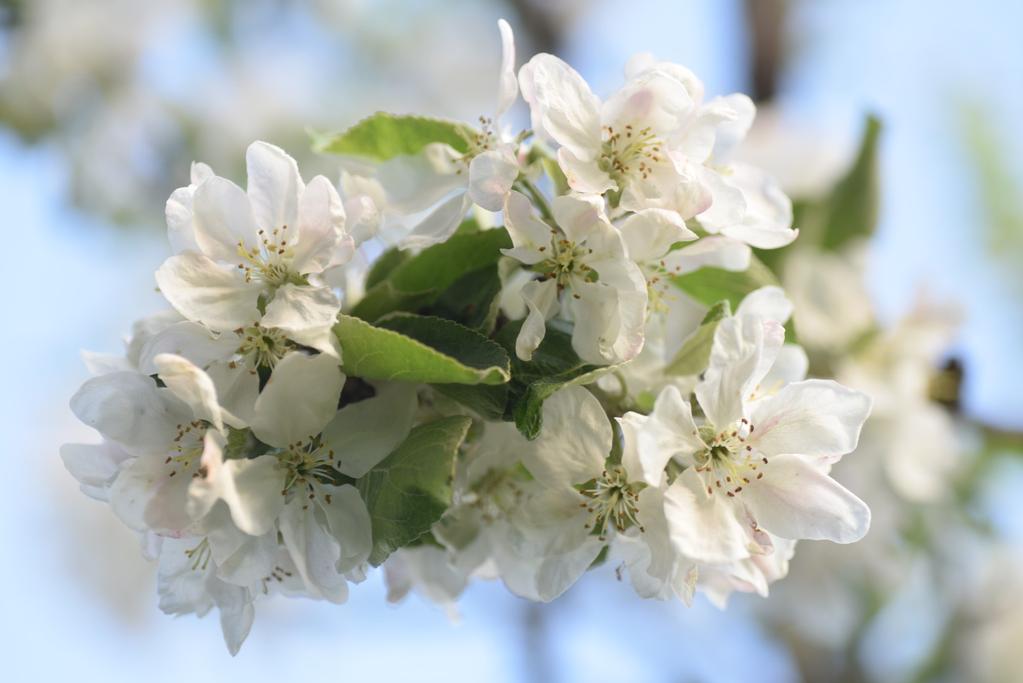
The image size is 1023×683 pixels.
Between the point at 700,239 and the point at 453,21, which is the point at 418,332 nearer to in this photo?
the point at 700,239

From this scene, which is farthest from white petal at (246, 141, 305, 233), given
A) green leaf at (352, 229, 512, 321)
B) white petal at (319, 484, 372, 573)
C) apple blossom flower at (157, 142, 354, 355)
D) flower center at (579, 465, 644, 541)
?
flower center at (579, 465, 644, 541)

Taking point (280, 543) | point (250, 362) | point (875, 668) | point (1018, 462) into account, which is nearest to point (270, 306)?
point (250, 362)

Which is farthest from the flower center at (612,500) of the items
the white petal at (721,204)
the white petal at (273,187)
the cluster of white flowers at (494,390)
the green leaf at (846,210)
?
the green leaf at (846,210)

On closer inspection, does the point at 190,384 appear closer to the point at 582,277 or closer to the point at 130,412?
the point at 130,412

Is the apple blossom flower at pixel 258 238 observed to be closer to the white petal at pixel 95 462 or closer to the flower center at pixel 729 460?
the white petal at pixel 95 462

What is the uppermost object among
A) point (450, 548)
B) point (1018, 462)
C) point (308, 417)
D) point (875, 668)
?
point (308, 417)
